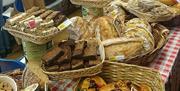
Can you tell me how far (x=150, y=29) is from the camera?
144 cm

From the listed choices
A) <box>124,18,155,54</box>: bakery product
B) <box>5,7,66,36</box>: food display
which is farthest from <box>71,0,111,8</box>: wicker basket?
<box>5,7,66,36</box>: food display

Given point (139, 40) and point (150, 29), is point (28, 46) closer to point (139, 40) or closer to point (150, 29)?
point (139, 40)

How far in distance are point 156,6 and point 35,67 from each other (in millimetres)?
762

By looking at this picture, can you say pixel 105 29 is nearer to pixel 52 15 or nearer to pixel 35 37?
pixel 52 15

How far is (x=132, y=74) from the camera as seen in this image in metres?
1.12

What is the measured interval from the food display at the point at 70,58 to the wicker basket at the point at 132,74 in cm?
8

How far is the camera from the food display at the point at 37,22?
108 cm

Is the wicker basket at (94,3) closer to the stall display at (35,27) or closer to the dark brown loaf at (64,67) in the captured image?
the stall display at (35,27)

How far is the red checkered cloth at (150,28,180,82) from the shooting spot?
1.29 meters

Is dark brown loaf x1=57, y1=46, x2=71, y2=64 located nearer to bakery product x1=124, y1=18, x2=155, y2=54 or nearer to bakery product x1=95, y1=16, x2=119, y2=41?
bakery product x1=95, y1=16, x2=119, y2=41

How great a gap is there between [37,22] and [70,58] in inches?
7.7

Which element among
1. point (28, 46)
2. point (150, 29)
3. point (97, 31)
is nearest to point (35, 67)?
point (28, 46)

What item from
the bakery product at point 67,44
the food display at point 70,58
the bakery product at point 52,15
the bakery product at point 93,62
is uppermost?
the bakery product at point 52,15

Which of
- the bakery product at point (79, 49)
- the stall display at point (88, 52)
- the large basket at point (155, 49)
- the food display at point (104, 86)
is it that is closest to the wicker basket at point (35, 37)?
the stall display at point (88, 52)
